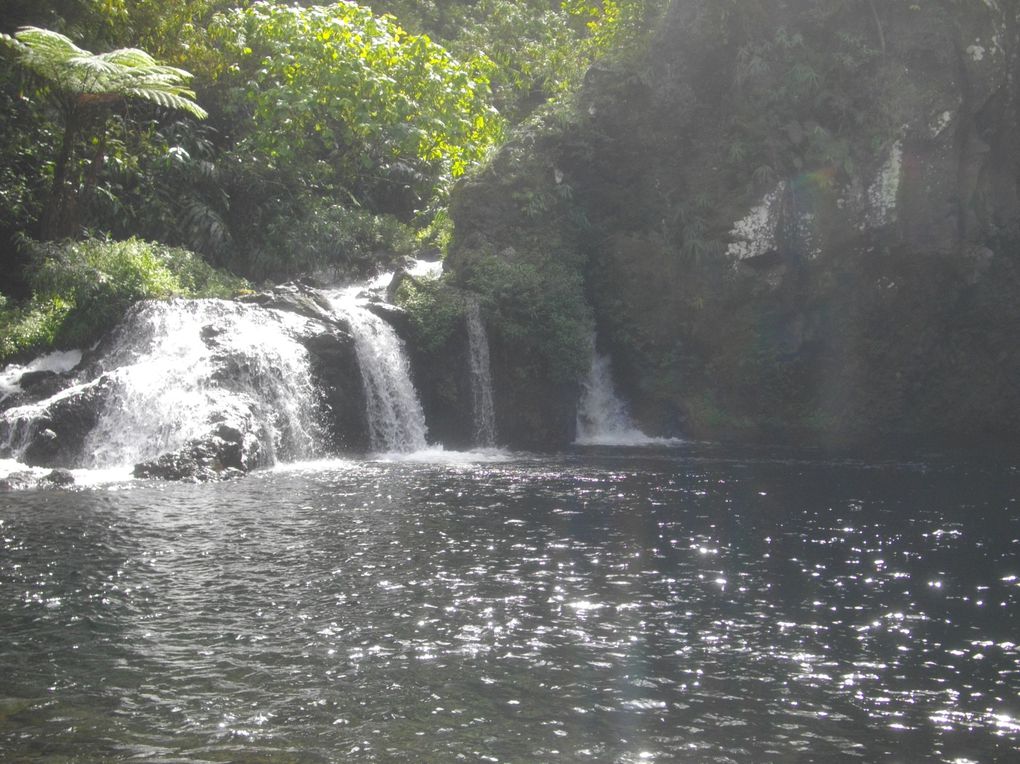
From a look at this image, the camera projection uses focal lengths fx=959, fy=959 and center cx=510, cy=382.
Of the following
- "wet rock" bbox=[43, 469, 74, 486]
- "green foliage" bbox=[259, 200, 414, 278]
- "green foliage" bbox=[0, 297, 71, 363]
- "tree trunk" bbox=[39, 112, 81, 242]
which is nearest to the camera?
"wet rock" bbox=[43, 469, 74, 486]

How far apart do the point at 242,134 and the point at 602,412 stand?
1454 cm

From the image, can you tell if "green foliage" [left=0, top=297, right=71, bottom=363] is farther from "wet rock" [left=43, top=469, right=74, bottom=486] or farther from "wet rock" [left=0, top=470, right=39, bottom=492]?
"wet rock" [left=43, top=469, right=74, bottom=486]

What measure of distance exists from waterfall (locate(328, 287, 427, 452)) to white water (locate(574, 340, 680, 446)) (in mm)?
4702

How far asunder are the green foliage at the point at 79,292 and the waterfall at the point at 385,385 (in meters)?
3.77

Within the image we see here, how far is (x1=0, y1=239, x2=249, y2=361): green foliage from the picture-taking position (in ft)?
64.4

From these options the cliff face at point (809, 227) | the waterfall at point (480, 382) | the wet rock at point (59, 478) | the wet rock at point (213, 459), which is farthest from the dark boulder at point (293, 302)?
the wet rock at point (59, 478)

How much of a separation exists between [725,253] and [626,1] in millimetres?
8429

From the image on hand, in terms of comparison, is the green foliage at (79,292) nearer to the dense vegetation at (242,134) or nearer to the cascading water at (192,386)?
the dense vegetation at (242,134)

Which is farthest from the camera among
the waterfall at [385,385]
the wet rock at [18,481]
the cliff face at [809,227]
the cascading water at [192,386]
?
the cliff face at [809,227]

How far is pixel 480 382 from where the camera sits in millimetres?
22125

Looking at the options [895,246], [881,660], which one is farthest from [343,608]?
[895,246]

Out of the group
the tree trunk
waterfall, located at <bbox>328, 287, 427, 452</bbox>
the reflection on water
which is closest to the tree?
the tree trunk

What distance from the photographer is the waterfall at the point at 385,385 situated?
66.7 ft

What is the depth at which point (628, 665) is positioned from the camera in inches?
319
